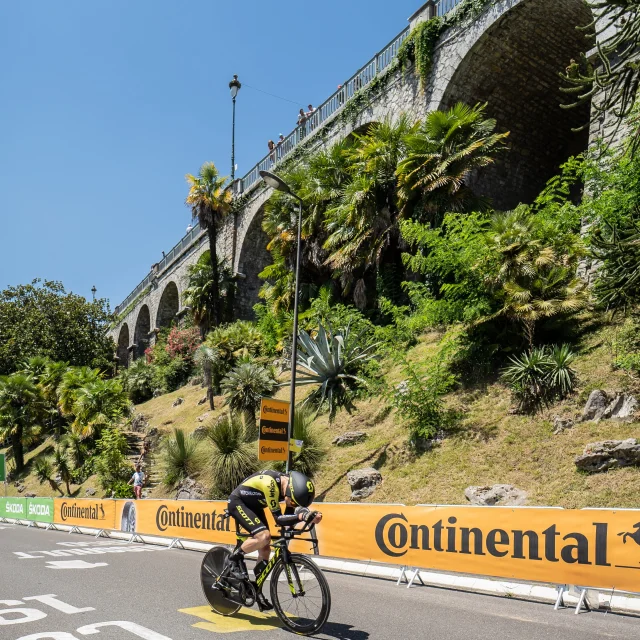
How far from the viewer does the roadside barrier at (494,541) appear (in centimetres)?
659

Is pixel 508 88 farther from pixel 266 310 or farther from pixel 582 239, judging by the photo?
pixel 266 310

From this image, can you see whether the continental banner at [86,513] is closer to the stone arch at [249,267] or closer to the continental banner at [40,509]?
the continental banner at [40,509]

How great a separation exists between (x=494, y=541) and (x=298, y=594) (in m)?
3.14

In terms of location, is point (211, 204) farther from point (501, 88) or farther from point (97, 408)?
point (501, 88)

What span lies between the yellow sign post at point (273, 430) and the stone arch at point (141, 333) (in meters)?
46.0

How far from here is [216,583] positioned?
5973mm

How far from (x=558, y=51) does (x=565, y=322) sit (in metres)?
12.0

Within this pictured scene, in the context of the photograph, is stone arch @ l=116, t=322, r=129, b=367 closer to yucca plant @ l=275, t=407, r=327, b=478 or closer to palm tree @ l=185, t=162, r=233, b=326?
palm tree @ l=185, t=162, r=233, b=326

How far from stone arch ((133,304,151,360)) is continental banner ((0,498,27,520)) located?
34799 millimetres

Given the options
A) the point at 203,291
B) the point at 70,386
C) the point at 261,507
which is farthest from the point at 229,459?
the point at 70,386

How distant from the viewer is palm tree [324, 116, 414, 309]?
21.4m

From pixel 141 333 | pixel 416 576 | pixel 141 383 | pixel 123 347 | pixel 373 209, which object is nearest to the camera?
pixel 416 576

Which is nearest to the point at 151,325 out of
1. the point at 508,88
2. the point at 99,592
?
the point at 508,88

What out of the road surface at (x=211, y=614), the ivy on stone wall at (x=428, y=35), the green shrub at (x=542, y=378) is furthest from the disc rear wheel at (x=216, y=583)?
the ivy on stone wall at (x=428, y=35)
